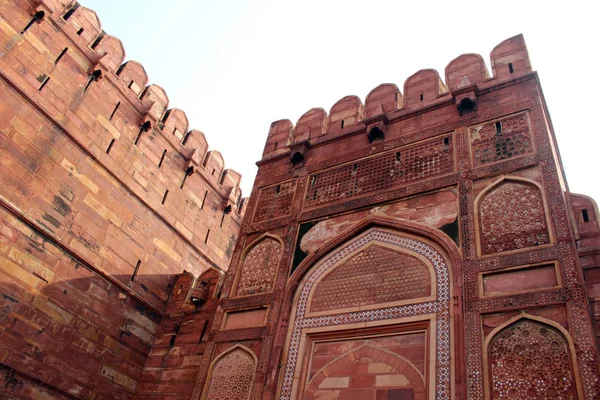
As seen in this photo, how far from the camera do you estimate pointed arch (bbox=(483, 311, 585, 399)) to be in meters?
3.94

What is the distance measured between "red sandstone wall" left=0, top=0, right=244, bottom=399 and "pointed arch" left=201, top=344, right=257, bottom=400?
1.77 metres

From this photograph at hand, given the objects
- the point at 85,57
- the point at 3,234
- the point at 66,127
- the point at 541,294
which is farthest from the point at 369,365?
the point at 85,57

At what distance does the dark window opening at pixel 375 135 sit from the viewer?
6.87 meters

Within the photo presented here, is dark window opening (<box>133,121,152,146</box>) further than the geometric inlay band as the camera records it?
Yes

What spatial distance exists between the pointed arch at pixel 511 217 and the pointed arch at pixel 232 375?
264 centimetres

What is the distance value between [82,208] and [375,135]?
402 centimetres

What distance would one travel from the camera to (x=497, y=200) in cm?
533

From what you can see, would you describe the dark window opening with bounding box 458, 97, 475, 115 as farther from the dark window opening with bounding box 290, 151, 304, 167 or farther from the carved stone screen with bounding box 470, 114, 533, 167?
the dark window opening with bounding box 290, 151, 304, 167

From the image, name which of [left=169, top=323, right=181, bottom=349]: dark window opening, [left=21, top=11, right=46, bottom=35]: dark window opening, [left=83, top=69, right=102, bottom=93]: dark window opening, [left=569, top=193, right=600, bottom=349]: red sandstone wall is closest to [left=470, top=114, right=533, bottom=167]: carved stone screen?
[left=569, top=193, right=600, bottom=349]: red sandstone wall

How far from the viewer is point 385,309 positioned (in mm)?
5168

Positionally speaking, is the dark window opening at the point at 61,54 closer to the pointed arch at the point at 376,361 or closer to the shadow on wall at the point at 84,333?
the shadow on wall at the point at 84,333

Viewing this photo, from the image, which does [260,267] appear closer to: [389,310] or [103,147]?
[389,310]

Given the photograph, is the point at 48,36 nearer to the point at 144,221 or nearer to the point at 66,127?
the point at 66,127

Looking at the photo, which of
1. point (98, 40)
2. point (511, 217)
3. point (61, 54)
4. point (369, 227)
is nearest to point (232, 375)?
point (369, 227)
